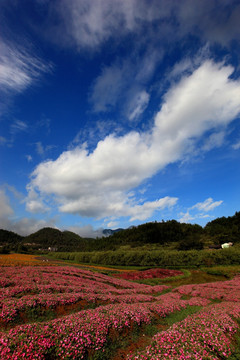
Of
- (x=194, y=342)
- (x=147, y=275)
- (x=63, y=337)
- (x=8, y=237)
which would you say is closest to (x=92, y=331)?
(x=63, y=337)

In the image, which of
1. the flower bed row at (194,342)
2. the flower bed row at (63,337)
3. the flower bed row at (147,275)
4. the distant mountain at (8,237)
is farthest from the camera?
the distant mountain at (8,237)

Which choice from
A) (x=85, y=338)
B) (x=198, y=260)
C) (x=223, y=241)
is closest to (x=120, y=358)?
(x=85, y=338)

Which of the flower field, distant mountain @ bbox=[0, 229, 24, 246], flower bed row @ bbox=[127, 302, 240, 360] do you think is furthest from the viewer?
distant mountain @ bbox=[0, 229, 24, 246]

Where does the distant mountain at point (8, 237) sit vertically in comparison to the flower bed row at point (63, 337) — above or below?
above

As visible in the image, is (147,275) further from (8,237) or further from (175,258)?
(8,237)

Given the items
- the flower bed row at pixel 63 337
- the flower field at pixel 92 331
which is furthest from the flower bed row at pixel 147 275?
the flower bed row at pixel 63 337

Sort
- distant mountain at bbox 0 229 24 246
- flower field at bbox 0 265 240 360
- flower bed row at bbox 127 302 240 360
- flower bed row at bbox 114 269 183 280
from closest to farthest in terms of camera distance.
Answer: flower field at bbox 0 265 240 360 < flower bed row at bbox 127 302 240 360 < flower bed row at bbox 114 269 183 280 < distant mountain at bbox 0 229 24 246

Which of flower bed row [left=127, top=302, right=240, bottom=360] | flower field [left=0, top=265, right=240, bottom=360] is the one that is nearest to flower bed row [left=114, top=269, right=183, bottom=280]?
flower field [left=0, top=265, right=240, bottom=360]

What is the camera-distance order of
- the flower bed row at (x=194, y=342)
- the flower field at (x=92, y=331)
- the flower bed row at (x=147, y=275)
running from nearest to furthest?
the flower field at (x=92, y=331) → the flower bed row at (x=194, y=342) → the flower bed row at (x=147, y=275)

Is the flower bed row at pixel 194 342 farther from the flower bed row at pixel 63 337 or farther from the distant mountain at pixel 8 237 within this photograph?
Result: the distant mountain at pixel 8 237

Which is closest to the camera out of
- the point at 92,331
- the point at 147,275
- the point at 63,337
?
the point at 63,337

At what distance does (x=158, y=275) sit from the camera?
39844 mm

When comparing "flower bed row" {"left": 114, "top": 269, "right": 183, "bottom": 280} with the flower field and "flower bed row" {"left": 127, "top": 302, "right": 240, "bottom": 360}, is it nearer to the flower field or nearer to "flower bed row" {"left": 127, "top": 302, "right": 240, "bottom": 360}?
the flower field

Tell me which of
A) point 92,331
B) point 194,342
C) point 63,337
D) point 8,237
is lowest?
point 194,342
